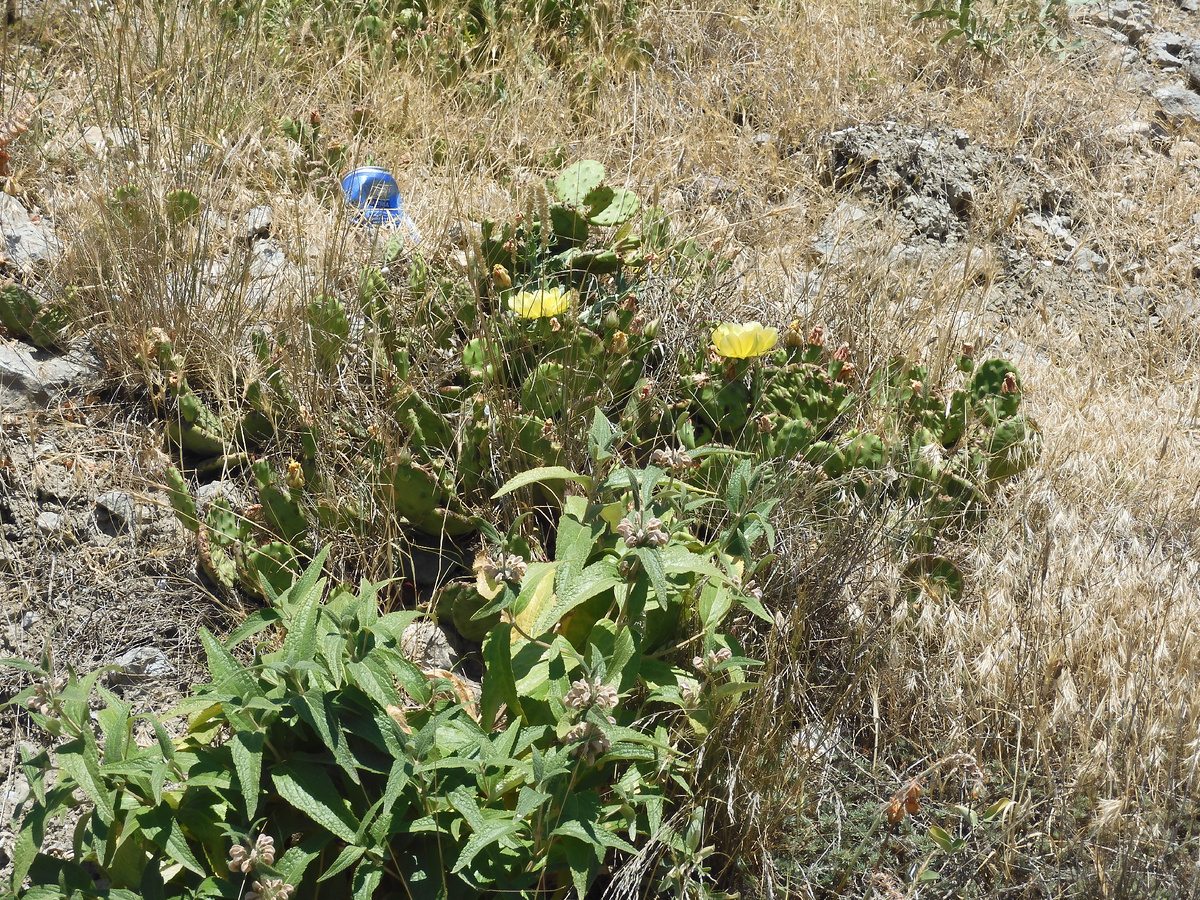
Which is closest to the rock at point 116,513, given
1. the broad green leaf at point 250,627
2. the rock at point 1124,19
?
the broad green leaf at point 250,627

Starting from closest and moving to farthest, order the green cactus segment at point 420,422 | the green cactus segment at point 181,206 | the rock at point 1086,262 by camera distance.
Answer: the green cactus segment at point 420,422
the green cactus segment at point 181,206
the rock at point 1086,262

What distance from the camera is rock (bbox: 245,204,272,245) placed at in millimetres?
3172

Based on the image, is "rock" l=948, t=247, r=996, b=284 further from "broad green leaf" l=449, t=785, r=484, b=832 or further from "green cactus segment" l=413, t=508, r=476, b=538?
"broad green leaf" l=449, t=785, r=484, b=832

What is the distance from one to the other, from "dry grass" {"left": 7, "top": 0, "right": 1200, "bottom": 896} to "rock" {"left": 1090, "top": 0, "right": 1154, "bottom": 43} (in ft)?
1.49

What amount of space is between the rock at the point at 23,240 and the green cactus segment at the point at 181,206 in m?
0.34

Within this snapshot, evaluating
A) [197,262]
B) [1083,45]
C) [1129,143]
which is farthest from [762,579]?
[1083,45]

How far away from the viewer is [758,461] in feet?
8.27

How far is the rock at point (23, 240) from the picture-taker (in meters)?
2.78

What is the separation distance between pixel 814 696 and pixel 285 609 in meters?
1.18

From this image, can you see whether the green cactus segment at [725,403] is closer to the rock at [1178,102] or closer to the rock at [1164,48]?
the rock at [1178,102]

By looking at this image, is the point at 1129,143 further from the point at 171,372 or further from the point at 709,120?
the point at 171,372

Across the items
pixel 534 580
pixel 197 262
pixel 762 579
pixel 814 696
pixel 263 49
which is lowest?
pixel 814 696

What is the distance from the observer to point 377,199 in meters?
3.15

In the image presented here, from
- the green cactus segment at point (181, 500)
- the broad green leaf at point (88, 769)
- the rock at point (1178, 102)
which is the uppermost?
the broad green leaf at point (88, 769)
